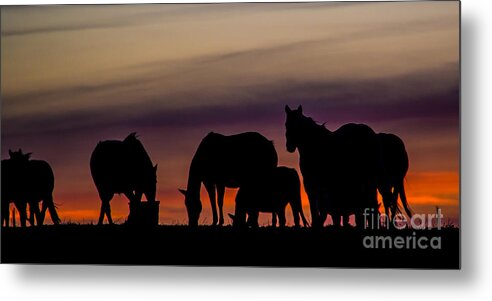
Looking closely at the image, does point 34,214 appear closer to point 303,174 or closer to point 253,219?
point 253,219

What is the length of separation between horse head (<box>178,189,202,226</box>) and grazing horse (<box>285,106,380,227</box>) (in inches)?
14.6

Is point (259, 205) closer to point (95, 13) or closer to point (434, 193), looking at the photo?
point (434, 193)

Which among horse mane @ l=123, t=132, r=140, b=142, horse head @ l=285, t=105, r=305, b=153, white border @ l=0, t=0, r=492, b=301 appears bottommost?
white border @ l=0, t=0, r=492, b=301

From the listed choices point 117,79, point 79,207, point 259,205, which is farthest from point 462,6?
point 79,207

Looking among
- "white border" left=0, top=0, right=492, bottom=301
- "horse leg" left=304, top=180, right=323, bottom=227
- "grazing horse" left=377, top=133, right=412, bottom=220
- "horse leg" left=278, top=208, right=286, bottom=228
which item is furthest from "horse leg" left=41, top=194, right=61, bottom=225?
"grazing horse" left=377, top=133, right=412, bottom=220

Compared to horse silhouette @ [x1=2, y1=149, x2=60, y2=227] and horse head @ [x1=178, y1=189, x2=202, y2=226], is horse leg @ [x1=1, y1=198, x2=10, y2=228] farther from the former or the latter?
horse head @ [x1=178, y1=189, x2=202, y2=226]

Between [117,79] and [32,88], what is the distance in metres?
0.31

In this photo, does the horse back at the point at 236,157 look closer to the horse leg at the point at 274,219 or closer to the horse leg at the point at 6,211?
the horse leg at the point at 274,219

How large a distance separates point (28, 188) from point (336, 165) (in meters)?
1.09

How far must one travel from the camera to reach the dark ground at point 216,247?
12.4 ft

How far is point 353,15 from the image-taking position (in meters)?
3.81

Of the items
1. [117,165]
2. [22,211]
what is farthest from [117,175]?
[22,211]

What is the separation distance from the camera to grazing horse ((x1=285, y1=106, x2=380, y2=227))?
151 inches

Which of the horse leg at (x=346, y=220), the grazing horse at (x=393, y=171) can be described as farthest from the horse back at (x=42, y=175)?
the grazing horse at (x=393, y=171)
